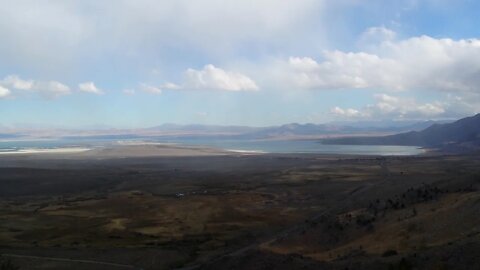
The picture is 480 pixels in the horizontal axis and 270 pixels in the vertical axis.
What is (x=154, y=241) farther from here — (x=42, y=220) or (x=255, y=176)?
(x=255, y=176)

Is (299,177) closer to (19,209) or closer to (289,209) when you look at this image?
(289,209)

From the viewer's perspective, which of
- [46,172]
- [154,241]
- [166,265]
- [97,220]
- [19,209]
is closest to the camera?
[166,265]

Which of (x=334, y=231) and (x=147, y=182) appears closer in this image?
(x=334, y=231)

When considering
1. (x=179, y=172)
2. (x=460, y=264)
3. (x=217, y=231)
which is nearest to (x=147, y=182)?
(x=179, y=172)

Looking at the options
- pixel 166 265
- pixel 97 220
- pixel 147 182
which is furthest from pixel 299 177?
pixel 166 265

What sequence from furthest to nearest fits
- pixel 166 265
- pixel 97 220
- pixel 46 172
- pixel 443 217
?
pixel 46 172 < pixel 97 220 < pixel 166 265 < pixel 443 217

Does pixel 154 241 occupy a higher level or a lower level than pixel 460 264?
lower
